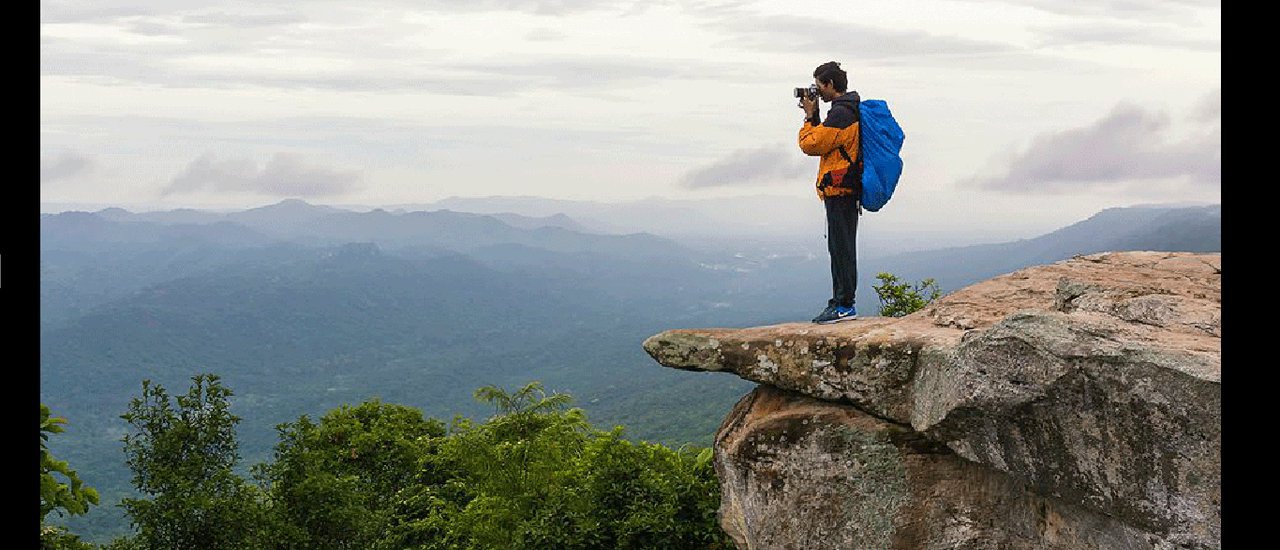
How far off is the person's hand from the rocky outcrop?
3416mm

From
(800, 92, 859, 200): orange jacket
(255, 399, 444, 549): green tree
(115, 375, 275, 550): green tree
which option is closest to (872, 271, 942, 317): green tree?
(800, 92, 859, 200): orange jacket

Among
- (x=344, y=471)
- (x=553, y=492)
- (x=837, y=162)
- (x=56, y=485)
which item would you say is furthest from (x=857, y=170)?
(x=344, y=471)

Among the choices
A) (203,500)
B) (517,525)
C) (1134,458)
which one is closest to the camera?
(1134,458)

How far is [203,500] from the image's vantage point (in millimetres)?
19500

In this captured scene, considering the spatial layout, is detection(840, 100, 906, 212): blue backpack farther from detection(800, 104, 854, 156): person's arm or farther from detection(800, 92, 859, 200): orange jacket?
detection(800, 104, 854, 156): person's arm

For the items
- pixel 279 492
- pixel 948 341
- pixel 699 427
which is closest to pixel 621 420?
pixel 699 427

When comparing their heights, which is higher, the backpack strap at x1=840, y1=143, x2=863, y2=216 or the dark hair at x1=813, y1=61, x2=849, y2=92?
the dark hair at x1=813, y1=61, x2=849, y2=92

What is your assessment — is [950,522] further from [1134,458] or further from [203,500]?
[203,500]

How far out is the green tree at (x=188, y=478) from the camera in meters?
19.5

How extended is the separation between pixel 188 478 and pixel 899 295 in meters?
17.5

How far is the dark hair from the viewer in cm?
1380
